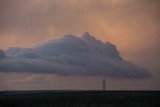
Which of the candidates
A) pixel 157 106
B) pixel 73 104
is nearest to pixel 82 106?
pixel 73 104

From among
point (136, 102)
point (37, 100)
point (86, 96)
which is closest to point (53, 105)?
point (37, 100)

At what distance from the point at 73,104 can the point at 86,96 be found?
2.59 meters

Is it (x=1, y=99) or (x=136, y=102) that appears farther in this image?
(x=136, y=102)

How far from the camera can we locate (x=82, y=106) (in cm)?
4025

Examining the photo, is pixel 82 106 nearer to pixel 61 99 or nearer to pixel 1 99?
pixel 61 99

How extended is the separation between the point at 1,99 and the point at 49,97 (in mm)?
4740

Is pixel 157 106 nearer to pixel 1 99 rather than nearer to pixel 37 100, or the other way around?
pixel 37 100

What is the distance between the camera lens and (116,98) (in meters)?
41.6

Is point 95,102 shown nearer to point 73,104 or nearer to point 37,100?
point 73,104

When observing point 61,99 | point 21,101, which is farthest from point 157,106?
point 21,101

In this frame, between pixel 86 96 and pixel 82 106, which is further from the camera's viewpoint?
pixel 86 96

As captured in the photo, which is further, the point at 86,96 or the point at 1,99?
the point at 86,96

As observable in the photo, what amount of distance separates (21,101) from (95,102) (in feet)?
19.6

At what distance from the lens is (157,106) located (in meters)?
39.8
